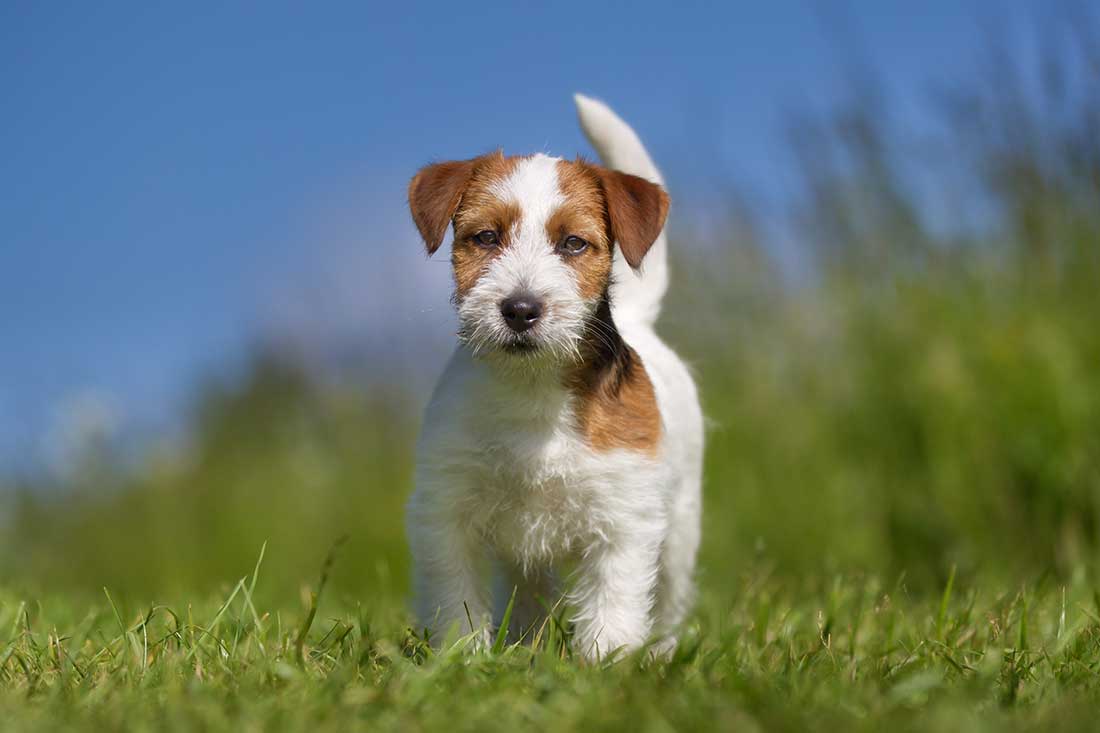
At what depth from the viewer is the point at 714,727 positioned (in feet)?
7.55

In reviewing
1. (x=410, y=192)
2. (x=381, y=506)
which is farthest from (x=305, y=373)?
(x=410, y=192)

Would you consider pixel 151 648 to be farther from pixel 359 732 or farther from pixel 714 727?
pixel 714 727

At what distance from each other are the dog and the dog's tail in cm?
100

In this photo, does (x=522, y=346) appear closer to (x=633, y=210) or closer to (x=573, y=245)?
(x=573, y=245)

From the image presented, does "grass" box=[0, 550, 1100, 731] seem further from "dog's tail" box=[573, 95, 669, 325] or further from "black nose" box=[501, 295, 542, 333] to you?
"dog's tail" box=[573, 95, 669, 325]

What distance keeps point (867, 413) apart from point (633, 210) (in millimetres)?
4165

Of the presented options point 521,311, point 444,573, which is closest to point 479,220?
point 521,311

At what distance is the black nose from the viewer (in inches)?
129

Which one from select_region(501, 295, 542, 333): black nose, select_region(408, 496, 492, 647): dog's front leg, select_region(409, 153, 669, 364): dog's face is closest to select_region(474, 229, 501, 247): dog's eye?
select_region(409, 153, 669, 364): dog's face

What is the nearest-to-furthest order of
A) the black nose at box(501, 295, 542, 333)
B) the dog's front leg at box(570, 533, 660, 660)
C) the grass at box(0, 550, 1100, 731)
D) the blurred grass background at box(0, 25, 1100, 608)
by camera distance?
the grass at box(0, 550, 1100, 731) < the black nose at box(501, 295, 542, 333) < the dog's front leg at box(570, 533, 660, 660) < the blurred grass background at box(0, 25, 1100, 608)

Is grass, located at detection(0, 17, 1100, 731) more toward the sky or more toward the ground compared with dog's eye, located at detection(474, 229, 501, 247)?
more toward the ground

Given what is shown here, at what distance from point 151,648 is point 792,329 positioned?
604 cm

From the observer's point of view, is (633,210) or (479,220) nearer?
(479,220)

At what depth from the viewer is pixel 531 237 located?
3.52 m
